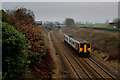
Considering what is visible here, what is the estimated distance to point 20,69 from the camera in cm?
877

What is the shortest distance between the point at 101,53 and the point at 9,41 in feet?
60.0

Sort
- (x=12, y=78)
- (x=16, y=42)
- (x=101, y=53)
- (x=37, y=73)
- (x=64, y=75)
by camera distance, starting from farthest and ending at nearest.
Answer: (x=101, y=53)
(x=64, y=75)
(x=37, y=73)
(x=16, y=42)
(x=12, y=78)

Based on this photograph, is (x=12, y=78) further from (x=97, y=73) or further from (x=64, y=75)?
(x=97, y=73)

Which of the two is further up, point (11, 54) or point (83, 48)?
point (11, 54)

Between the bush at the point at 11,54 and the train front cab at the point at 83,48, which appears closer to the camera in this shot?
the bush at the point at 11,54

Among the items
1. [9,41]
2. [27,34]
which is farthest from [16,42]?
[27,34]

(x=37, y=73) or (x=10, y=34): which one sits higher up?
(x=10, y=34)

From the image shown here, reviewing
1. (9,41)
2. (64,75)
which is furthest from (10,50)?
(64,75)

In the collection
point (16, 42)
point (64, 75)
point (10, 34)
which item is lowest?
point (64, 75)

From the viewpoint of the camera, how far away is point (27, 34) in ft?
43.0

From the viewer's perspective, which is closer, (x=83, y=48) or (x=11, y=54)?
(x=11, y=54)

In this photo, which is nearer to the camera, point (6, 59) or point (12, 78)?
point (6, 59)

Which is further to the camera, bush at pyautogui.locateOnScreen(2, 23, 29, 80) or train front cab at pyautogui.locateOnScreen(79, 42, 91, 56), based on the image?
train front cab at pyautogui.locateOnScreen(79, 42, 91, 56)

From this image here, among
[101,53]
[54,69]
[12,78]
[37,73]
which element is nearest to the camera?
[12,78]
